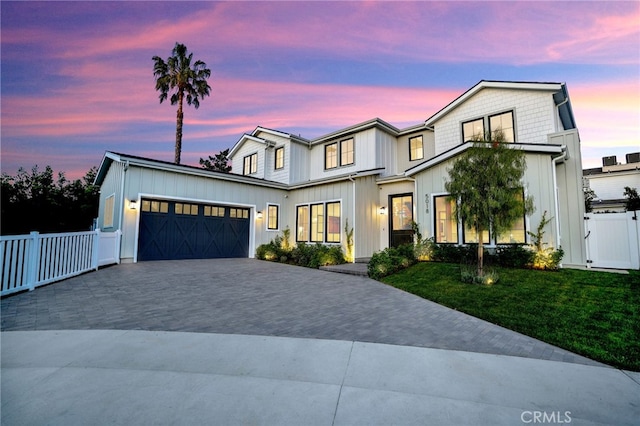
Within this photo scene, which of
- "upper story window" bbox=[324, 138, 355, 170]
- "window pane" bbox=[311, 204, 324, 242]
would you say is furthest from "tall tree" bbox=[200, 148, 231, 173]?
"window pane" bbox=[311, 204, 324, 242]

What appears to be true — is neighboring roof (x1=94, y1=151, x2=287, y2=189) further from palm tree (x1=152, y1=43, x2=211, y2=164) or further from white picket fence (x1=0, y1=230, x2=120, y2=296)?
palm tree (x1=152, y1=43, x2=211, y2=164)

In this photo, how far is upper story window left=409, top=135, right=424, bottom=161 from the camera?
14.1m

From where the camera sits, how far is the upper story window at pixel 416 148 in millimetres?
14141

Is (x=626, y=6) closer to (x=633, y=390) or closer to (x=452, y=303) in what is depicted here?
(x=452, y=303)

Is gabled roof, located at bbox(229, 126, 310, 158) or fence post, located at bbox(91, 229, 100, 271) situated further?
gabled roof, located at bbox(229, 126, 310, 158)

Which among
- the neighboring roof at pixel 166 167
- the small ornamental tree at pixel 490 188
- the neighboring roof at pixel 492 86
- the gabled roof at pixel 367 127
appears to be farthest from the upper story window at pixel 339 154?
the small ornamental tree at pixel 490 188

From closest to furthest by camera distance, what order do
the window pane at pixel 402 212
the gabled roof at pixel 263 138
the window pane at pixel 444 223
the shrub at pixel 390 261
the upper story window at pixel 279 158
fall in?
the shrub at pixel 390 261, the window pane at pixel 444 223, the window pane at pixel 402 212, the gabled roof at pixel 263 138, the upper story window at pixel 279 158

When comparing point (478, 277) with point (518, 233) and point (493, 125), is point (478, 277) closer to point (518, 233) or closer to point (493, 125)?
point (518, 233)

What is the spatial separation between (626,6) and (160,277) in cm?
1582

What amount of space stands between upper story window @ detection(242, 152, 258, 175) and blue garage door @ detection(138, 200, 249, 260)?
15.3ft

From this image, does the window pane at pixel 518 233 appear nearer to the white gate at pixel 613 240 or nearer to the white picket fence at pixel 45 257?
the white gate at pixel 613 240

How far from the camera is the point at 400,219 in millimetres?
12344

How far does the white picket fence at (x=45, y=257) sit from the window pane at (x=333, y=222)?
8.54 meters

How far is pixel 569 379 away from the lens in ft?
8.57
